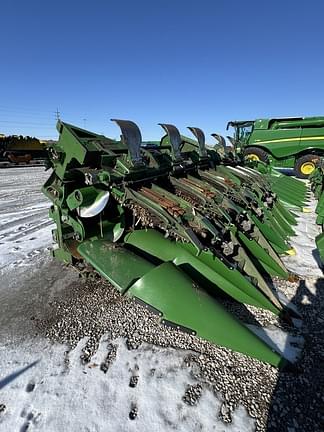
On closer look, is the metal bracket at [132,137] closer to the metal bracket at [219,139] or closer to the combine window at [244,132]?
the metal bracket at [219,139]

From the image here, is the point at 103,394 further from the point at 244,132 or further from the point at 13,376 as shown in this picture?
the point at 244,132

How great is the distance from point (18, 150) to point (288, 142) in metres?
19.4

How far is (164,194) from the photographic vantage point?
3.25m

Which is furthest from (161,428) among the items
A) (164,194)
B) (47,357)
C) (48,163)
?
(48,163)

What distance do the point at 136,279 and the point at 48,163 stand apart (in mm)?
2047

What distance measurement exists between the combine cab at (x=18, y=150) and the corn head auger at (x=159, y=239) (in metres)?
19.5

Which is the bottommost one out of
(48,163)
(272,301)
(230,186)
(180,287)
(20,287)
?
(20,287)

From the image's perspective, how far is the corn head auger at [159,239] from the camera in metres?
2.04

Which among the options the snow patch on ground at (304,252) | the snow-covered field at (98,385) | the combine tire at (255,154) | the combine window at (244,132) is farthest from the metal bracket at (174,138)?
the combine window at (244,132)

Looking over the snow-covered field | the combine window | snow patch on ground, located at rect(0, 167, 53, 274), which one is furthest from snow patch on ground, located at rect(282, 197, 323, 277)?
the combine window

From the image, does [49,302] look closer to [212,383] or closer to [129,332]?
[129,332]

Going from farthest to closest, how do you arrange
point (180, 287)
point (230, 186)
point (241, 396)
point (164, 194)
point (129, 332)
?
point (230, 186)
point (164, 194)
point (129, 332)
point (180, 287)
point (241, 396)

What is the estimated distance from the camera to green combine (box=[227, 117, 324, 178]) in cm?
1416

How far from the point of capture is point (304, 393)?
181 cm
